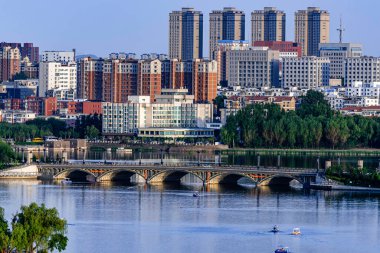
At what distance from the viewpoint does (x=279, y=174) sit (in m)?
46.8

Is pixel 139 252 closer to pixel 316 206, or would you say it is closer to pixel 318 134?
pixel 316 206

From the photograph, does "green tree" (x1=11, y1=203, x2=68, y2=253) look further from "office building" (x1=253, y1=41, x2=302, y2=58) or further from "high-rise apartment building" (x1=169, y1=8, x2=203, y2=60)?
"high-rise apartment building" (x1=169, y1=8, x2=203, y2=60)

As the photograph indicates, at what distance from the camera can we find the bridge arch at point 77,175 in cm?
4928

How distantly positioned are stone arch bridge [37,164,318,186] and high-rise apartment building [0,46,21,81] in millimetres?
58479

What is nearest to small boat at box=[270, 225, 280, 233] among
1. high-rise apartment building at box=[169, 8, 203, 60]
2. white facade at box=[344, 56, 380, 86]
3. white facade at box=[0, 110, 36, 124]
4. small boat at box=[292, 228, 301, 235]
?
small boat at box=[292, 228, 301, 235]

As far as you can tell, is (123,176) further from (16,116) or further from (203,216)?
(16,116)

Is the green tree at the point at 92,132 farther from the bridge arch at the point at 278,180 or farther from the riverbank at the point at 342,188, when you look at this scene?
the riverbank at the point at 342,188

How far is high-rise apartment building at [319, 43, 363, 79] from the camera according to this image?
106 metres

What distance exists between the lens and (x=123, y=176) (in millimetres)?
49938

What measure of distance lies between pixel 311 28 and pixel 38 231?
296 feet

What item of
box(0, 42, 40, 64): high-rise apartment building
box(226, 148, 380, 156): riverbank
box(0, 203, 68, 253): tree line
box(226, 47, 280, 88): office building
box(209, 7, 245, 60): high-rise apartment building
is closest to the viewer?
box(0, 203, 68, 253): tree line

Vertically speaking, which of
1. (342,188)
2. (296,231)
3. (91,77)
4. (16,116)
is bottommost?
(296,231)

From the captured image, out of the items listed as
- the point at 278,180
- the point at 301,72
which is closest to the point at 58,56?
the point at 301,72

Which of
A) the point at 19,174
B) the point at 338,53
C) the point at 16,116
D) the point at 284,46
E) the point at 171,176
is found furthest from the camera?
the point at 284,46
